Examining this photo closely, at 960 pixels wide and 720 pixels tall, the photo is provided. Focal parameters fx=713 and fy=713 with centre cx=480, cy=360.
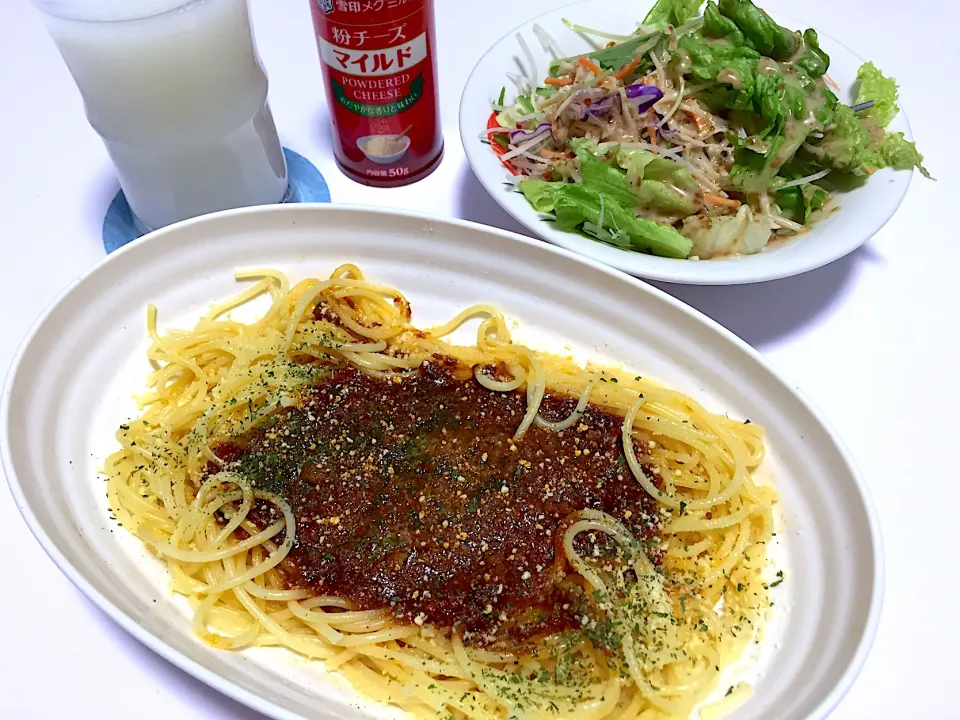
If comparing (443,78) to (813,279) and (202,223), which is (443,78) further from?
(813,279)

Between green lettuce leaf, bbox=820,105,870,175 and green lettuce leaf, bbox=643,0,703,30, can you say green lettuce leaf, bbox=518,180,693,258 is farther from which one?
green lettuce leaf, bbox=643,0,703,30

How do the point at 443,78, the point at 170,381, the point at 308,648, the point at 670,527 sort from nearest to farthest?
the point at 308,648
the point at 670,527
the point at 170,381
the point at 443,78

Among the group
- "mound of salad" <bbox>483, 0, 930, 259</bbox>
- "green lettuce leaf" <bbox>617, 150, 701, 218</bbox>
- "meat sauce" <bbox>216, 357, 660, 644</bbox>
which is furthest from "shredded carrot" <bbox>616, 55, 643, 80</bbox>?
"meat sauce" <bbox>216, 357, 660, 644</bbox>

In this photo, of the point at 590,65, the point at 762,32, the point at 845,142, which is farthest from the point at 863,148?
the point at 590,65

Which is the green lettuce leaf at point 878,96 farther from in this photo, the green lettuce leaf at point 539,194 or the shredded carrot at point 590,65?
the green lettuce leaf at point 539,194

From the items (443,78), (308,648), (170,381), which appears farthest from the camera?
(443,78)

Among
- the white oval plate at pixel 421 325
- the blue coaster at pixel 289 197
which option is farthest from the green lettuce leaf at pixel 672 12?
the blue coaster at pixel 289 197

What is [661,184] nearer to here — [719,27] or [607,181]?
[607,181]

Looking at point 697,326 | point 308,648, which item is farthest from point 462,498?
point 697,326
